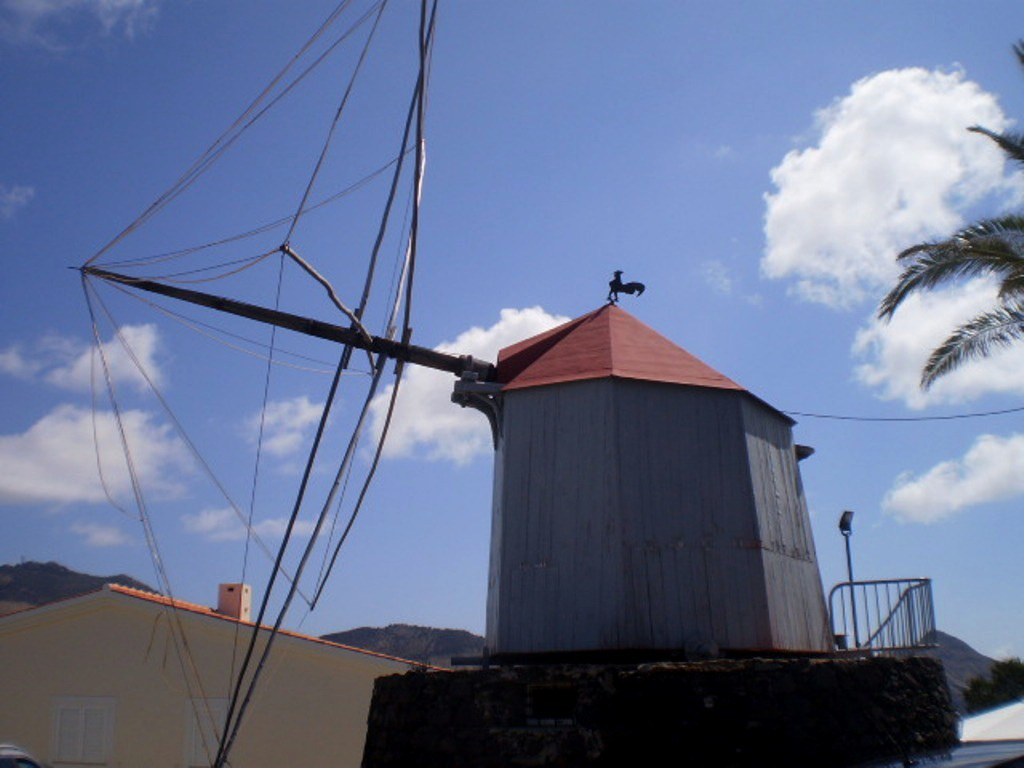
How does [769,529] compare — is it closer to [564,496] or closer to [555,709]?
[564,496]

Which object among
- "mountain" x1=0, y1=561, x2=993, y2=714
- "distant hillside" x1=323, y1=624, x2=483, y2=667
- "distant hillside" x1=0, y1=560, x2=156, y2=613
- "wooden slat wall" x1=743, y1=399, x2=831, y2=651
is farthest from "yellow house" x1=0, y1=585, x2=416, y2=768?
"distant hillside" x1=0, y1=560, x2=156, y2=613

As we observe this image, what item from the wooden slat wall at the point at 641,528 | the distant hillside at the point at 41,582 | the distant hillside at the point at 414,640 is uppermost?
the distant hillside at the point at 41,582

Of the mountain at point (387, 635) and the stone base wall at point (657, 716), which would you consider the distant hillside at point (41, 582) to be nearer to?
the mountain at point (387, 635)

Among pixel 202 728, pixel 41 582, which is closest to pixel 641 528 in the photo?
pixel 202 728

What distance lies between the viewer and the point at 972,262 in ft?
44.4

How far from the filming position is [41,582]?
5541 centimetres

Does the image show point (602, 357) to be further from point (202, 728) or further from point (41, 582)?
point (41, 582)

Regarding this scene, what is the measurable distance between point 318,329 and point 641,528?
203 inches

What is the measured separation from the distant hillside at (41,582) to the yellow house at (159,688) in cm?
3578

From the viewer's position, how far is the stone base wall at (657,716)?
34.5ft

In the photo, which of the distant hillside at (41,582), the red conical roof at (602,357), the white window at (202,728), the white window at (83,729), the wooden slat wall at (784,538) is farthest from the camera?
the distant hillside at (41,582)

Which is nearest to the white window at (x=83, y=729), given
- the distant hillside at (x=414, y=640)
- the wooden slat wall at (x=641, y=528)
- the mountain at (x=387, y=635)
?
the wooden slat wall at (x=641, y=528)

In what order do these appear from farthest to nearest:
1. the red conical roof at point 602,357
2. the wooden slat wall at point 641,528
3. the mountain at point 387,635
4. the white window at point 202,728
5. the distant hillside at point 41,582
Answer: the distant hillside at point 41,582 < the mountain at point 387,635 < the white window at point 202,728 < the red conical roof at point 602,357 < the wooden slat wall at point 641,528

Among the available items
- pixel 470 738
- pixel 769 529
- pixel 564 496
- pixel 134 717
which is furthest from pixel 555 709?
pixel 134 717
